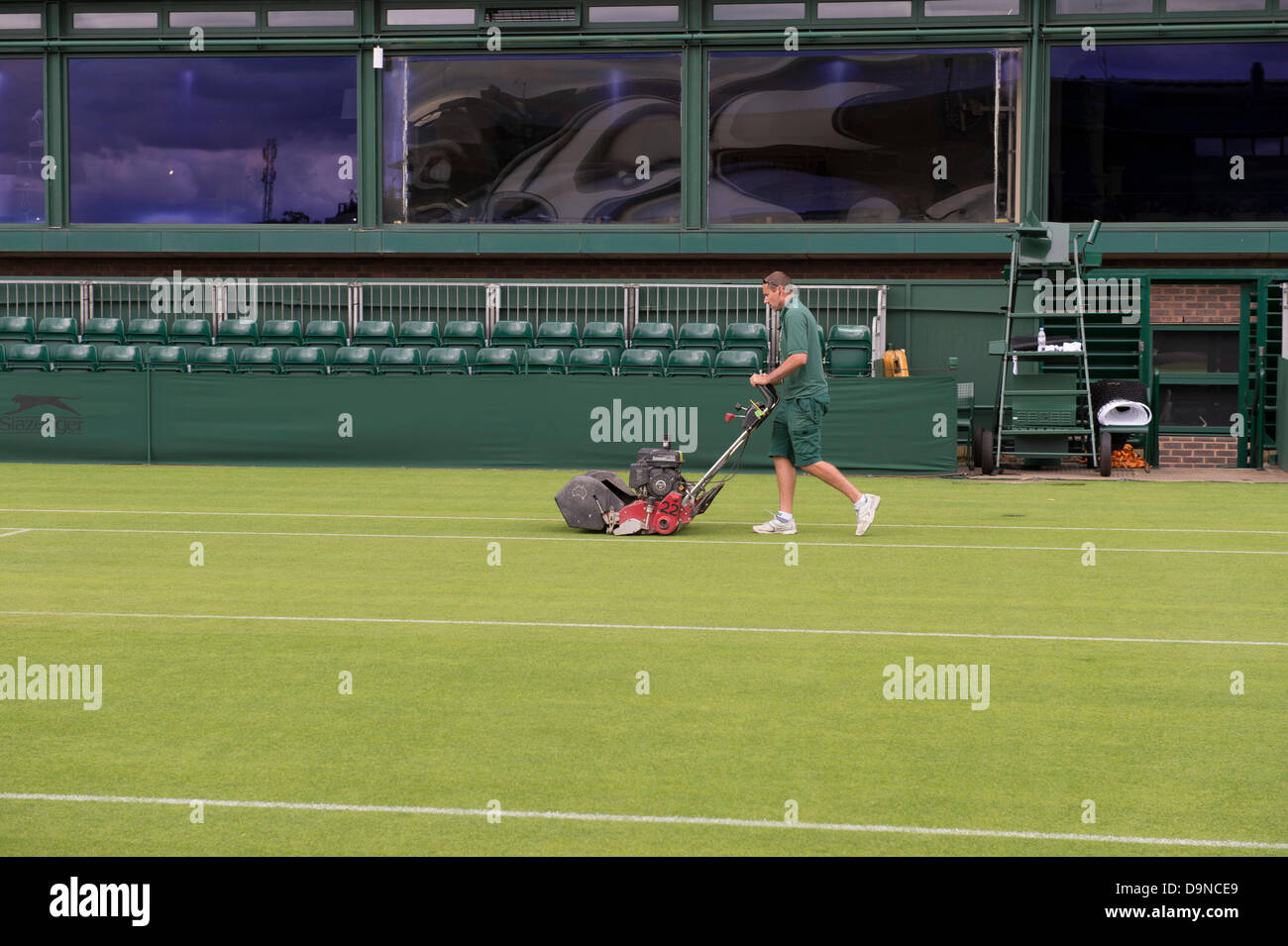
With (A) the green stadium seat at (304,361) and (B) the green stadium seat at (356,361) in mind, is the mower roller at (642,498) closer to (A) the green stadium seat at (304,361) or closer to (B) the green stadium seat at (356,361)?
(B) the green stadium seat at (356,361)

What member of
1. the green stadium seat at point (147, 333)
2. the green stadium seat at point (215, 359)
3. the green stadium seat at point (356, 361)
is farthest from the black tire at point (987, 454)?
the green stadium seat at point (147, 333)

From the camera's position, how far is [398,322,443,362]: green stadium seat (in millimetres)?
26719

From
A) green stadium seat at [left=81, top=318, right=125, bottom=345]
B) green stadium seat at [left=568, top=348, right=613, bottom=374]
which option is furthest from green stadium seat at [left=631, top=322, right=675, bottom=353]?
green stadium seat at [left=81, top=318, right=125, bottom=345]

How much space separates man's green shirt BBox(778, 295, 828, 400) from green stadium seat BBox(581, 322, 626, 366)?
41.3 ft

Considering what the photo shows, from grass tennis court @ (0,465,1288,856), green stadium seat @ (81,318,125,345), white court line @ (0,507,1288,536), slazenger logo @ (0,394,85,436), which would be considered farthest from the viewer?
green stadium seat @ (81,318,125,345)

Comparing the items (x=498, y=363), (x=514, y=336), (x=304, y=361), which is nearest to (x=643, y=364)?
(x=498, y=363)

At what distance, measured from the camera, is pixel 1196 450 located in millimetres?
25703

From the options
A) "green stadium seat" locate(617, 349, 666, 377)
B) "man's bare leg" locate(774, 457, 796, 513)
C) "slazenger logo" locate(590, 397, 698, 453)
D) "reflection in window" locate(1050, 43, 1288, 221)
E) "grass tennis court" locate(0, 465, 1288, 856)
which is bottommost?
"grass tennis court" locate(0, 465, 1288, 856)

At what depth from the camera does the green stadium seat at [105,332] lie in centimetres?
2747

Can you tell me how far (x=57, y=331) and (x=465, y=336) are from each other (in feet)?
23.9

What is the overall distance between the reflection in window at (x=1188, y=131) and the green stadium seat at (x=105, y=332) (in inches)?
673

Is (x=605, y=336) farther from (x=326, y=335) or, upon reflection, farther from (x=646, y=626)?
(x=646, y=626)

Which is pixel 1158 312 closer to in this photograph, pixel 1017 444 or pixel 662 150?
pixel 1017 444

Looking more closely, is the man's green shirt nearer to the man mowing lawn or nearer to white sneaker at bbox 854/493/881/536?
the man mowing lawn
